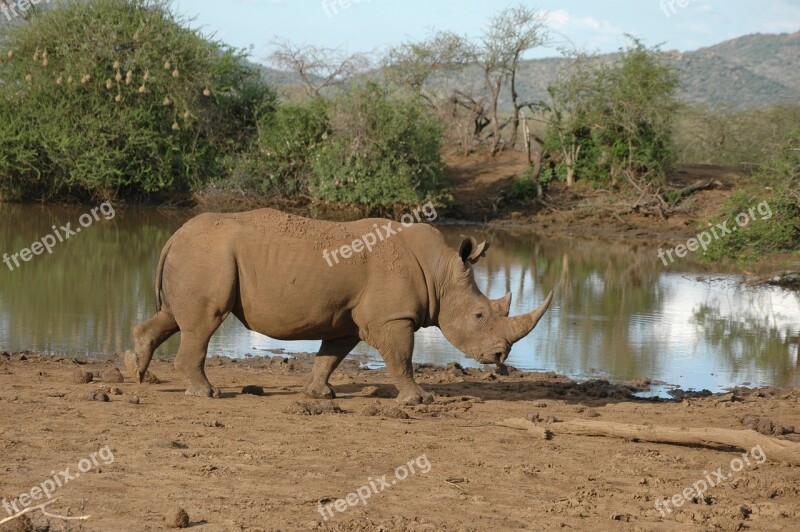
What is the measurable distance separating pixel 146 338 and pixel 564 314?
26.6 feet

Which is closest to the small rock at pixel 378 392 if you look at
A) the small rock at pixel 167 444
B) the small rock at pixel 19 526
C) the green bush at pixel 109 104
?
the small rock at pixel 167 444

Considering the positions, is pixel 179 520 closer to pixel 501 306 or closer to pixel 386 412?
pixel 386 412

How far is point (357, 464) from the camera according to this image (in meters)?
6.75

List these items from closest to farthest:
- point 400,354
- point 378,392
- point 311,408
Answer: point 311,408
point 400,354
point 378,392

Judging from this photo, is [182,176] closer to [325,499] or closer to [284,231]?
[284,231]

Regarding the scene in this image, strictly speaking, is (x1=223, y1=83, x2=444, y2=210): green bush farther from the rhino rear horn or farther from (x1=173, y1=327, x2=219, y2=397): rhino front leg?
(x1=173, y1=327, x2=219, y2=397): rhino front leg

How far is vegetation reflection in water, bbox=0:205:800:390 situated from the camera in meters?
12.3

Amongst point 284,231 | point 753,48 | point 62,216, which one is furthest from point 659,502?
point 753,48

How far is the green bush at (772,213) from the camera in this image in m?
17.2

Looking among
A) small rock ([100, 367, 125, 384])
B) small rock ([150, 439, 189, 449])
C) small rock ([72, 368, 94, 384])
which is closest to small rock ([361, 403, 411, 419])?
small rock ([150, 439, 189, 449])

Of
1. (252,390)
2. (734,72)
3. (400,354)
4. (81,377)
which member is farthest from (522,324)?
(734,72)

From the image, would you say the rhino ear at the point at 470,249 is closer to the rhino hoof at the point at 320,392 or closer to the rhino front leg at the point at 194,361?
the rhino hoof at the point at 320,392

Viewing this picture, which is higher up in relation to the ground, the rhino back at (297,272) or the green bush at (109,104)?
the green bush at (109,104)

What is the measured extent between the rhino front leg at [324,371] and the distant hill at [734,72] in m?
72.5
